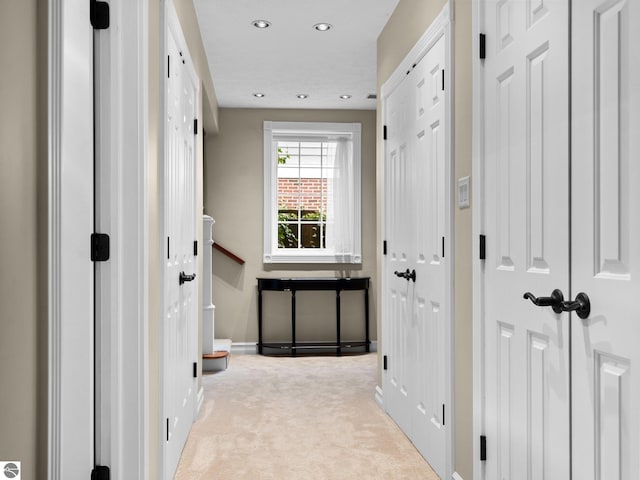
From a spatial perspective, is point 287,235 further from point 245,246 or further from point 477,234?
point 477,234

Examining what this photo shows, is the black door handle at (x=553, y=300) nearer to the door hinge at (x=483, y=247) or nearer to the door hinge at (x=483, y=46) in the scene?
the door hinge at (x=483, y=247)

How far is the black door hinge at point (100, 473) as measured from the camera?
5.86 feet

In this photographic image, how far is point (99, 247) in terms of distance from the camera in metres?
1.78

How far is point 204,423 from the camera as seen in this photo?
11.5ft

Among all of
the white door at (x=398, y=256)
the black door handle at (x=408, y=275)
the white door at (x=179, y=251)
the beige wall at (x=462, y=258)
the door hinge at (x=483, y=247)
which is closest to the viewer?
the door hinge at (x=483, y=247)

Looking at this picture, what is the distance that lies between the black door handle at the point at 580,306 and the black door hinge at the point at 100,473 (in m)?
1.49

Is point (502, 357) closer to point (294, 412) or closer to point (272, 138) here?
point (294, 412)

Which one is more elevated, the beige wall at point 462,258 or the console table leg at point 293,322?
the beige wall at point 462,258

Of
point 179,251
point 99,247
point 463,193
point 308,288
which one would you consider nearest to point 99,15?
point 99,247

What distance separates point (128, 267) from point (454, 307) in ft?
4.56

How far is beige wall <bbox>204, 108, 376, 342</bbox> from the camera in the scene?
601cm

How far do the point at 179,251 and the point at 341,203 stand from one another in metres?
3.37

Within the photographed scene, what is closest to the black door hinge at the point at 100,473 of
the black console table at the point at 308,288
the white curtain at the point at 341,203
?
the black console table at the point at 308,288

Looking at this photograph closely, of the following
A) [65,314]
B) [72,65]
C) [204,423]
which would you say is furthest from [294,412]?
[72,65]
